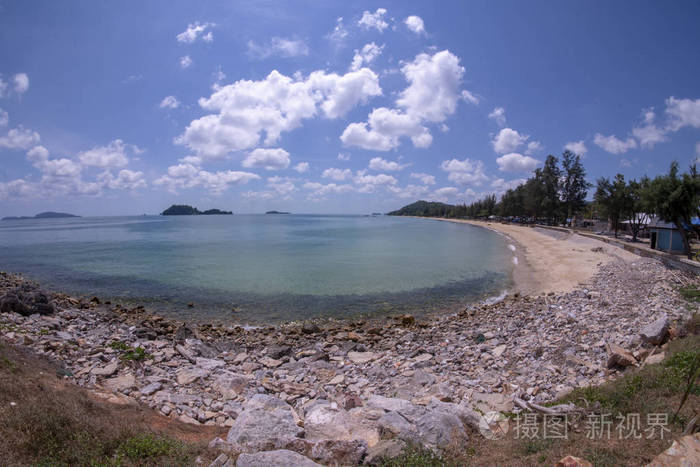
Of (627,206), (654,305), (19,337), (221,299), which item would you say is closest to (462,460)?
(19,337)

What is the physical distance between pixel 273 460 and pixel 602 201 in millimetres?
54731

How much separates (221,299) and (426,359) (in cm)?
1435

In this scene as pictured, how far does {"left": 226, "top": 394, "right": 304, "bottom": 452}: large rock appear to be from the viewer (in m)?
5.30

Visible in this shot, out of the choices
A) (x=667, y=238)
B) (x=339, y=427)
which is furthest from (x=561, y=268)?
(x=339, y=427)

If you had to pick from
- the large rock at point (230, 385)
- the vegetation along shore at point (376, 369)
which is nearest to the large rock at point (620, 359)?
the vegetation along shore at point (376, 369)

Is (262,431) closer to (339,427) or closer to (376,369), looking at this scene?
(339,427)

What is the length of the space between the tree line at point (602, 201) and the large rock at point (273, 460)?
2873 centimetres

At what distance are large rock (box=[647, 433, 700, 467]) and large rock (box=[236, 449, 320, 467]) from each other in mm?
4304

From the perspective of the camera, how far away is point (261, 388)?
28.7ft

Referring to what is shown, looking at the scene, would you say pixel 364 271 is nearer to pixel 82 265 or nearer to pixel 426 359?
pixel 426 359

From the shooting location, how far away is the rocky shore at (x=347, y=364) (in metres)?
5.76

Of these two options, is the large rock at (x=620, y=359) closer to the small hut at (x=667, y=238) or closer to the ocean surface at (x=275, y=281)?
the ocean surface at (x=275, y=281)

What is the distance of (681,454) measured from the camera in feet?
12.8

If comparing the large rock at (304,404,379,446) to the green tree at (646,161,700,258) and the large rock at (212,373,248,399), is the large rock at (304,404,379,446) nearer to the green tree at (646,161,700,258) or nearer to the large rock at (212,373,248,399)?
the large rock at (212,373,248,399)
